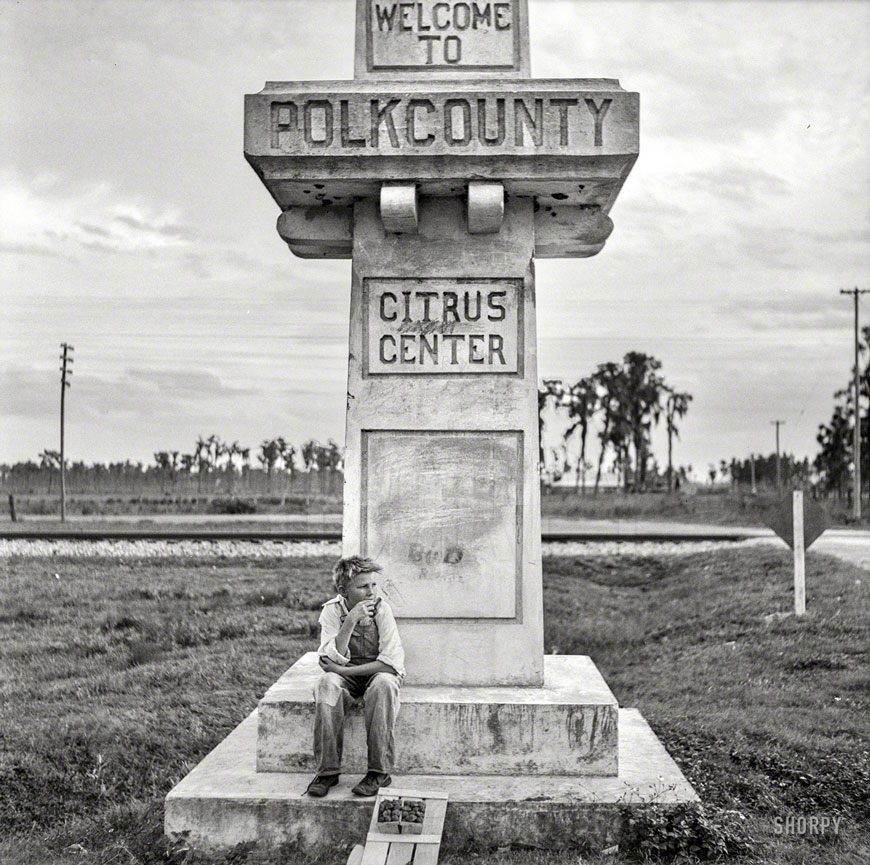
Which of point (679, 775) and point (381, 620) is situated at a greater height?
point (381, 620)

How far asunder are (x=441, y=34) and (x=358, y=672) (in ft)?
12.1

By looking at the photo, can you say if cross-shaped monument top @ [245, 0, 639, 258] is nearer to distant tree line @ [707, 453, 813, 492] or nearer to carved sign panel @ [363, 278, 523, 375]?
carved sign panel @ [363, 278, 523, 375]

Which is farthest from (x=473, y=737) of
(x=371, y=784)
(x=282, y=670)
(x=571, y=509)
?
(x=571, y=509)

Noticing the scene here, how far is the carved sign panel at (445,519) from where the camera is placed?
218 inches

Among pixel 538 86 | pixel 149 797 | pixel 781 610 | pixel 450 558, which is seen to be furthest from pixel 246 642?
pixel 538 86

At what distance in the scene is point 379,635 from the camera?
5070mm

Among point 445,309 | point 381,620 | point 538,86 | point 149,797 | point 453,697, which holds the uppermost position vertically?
point 538,86

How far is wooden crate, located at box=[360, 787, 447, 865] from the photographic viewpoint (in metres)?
4.31

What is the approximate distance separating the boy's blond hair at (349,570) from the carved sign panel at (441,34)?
2.92m

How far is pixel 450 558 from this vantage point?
5551 mm

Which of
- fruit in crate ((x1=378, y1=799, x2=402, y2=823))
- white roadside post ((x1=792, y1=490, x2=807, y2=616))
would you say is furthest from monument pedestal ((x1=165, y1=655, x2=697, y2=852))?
white roadside post ((x1=792, y1=490, x2=807, y2=616))

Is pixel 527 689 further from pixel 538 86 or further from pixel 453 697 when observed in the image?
pixel 538 86

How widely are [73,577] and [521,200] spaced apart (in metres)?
11.2

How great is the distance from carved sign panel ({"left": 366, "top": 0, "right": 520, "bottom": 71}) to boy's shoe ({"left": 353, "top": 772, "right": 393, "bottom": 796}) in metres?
3.97
